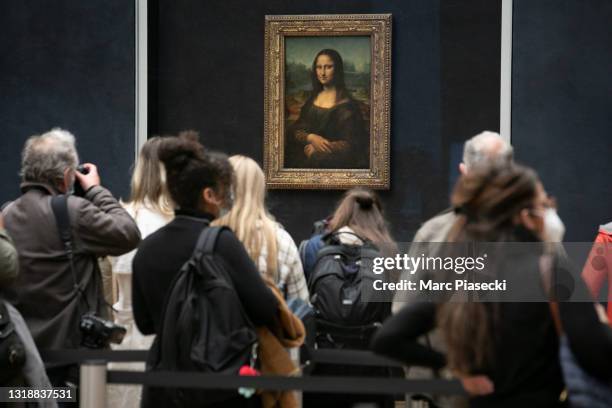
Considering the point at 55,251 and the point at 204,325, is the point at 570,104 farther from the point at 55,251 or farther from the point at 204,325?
the point at 204,325

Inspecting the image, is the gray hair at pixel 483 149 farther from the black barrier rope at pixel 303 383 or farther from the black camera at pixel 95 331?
the black camera at pixel 95 331

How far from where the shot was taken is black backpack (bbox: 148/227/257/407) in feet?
12.9

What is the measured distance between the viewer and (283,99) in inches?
395

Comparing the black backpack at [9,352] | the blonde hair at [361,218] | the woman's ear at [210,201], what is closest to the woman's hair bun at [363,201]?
the blonde hair at [361,218]

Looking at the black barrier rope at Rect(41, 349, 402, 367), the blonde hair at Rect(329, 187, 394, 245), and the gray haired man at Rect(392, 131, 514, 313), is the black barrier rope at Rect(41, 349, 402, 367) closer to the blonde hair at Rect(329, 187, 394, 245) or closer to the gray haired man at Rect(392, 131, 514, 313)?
the gray haired man at Rect(392, 131, 514, 313)

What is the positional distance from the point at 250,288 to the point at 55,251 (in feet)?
5.35

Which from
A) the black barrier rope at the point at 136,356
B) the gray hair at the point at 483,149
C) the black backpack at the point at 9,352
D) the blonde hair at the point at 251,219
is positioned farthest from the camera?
the gray hair at the point at 483,149

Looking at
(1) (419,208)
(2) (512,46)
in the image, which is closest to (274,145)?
(1) (419,208)

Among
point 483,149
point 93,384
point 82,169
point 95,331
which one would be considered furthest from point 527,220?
point 82,169

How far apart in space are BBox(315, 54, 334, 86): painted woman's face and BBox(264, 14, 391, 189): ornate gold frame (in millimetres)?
247

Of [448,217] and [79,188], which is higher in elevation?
[79,188]

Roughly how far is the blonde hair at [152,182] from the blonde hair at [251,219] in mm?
473

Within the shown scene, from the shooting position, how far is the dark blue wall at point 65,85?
10.1 metres

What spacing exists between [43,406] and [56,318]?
648 millimetres
